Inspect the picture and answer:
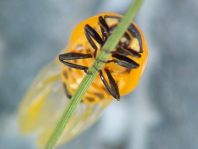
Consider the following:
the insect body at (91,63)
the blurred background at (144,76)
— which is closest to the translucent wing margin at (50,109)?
the insect body at (91,63)

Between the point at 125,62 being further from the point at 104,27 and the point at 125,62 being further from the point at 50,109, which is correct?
the point at 50,109

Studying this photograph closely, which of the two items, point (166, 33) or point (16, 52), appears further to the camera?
point (166, 33)

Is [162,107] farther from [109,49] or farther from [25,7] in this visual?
[109,49]

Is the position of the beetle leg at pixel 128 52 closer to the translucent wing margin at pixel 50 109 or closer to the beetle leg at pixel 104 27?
the beetle leg at pixel 104 27

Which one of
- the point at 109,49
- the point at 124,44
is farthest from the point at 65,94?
the point at 109,49

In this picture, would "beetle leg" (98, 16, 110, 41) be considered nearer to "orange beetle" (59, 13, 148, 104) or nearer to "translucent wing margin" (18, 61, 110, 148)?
"orange beetle" (59, 13, 148, 104)

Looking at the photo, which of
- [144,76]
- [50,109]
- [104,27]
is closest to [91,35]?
[104,27]
